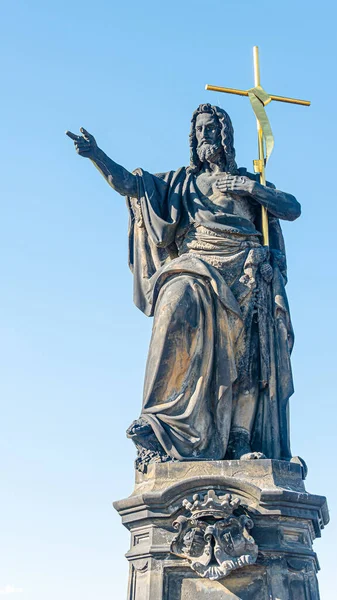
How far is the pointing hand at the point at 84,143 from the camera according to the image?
10688mm

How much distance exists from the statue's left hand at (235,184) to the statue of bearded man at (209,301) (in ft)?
0.05

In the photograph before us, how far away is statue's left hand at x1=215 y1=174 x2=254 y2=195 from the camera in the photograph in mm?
10781

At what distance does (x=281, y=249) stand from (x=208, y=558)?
424 centimetres

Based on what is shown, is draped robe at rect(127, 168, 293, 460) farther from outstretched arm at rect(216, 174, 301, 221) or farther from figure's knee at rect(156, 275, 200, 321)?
outstretched arm at rect(216, 174, 301, 221)

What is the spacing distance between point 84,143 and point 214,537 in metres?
4.95

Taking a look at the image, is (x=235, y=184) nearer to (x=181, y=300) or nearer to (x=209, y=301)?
(x=209, y=301)

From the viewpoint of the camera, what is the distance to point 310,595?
28.1 ft

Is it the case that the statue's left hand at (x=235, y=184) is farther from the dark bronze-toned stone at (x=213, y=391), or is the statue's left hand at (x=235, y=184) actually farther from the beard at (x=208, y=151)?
the beard at (x=208, y=151)

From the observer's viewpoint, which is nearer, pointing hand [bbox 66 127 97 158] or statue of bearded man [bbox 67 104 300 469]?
statue of bearded man [bbox 67 104 300 469]

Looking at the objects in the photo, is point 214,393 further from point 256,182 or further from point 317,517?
point 256,182

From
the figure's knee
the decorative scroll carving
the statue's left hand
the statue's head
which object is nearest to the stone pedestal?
the decorative scroll carving

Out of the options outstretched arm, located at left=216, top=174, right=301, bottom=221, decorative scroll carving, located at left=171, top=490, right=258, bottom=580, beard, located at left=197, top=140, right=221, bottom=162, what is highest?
beard, located at left=197, top=140, right=221, bottom=162

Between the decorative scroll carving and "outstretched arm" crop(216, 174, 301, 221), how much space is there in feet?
12.4

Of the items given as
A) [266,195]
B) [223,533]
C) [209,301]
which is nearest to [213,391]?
[209,301]
